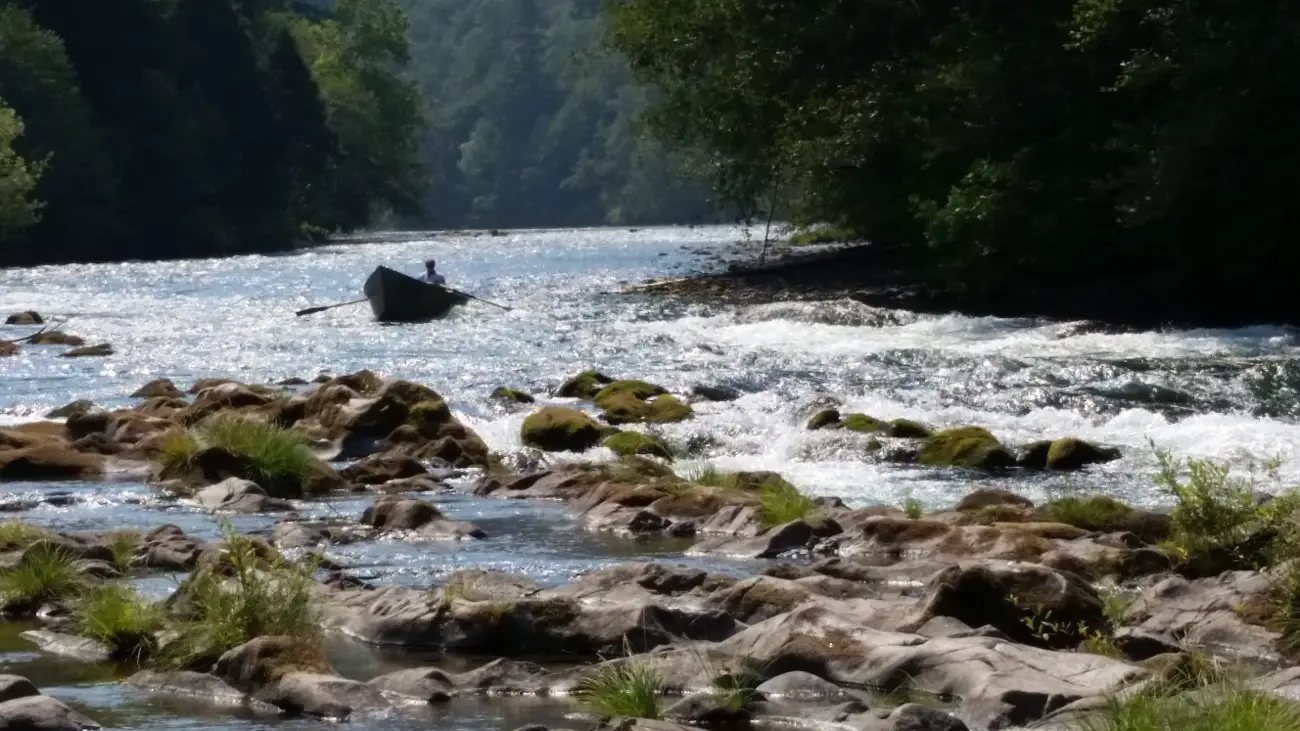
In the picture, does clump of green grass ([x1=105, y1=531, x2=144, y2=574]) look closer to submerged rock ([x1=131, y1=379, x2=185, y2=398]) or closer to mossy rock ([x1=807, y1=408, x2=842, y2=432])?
mossy rock ([x1=807, y1=408, x2=842, y2=432])

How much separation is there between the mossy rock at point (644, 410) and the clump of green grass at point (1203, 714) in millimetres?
14372

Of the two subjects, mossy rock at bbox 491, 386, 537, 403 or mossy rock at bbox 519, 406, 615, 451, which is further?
mossy rock at bbox 491, 386, 537, 403

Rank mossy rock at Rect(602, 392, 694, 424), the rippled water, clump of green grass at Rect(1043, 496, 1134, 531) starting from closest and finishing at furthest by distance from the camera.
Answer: clump of green grass at Rect(1043, 496, 1134, 531) < the rippled water < mossy rock at Rect(602, 392, 694, 424)

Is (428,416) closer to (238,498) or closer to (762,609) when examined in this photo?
(238,498)

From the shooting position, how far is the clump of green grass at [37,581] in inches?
435

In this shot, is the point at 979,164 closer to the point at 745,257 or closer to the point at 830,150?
the point at 830,150

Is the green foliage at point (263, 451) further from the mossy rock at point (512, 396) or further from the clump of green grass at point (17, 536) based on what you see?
the mossy rock at point (512, 396)

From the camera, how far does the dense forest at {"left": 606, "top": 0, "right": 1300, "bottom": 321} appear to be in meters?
29.4

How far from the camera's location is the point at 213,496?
15.8 meters

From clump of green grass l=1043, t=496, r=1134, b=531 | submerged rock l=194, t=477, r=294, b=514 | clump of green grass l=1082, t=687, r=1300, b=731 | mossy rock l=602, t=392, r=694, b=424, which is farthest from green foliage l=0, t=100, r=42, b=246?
clump of green grass l=1082, t=687, r=1300, b=731

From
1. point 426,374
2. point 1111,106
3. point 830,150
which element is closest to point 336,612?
point 426,374

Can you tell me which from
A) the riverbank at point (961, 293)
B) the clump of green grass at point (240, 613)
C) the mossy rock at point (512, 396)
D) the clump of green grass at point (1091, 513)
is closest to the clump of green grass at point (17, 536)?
the clump of green grass at point (240, 613)

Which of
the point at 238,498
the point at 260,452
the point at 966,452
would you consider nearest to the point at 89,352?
the point at 260,452

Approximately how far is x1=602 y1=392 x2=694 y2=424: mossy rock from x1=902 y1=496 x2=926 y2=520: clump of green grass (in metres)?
6.31
